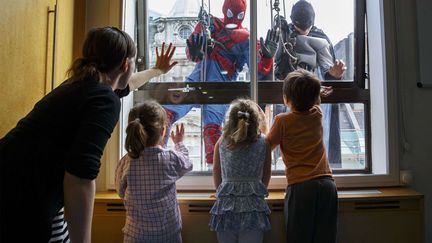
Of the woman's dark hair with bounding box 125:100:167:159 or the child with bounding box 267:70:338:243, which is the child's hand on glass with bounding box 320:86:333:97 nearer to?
the child with bounding box 267:70:338:243

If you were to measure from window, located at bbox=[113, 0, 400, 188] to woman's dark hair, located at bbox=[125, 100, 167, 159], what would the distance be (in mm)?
531

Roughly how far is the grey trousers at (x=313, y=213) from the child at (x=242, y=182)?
127 millimetres

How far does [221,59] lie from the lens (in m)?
2.12

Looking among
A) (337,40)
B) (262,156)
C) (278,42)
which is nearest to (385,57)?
(337,40)

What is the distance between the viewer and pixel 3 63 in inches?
48.6

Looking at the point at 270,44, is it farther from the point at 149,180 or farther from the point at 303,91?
the point at 149,180

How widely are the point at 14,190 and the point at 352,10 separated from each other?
6.72 feet

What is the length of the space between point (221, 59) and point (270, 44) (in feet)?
1.03

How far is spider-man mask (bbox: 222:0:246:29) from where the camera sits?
210cm

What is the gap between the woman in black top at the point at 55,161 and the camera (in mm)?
827

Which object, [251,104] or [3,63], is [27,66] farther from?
[251,104]

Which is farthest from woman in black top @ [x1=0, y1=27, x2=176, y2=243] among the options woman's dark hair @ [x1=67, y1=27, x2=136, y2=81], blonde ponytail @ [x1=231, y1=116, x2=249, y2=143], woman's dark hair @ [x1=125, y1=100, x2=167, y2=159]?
blonde ponytail @ [x1=231, y1=116, x2=249, y2=143]

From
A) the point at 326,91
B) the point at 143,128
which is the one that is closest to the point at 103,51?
the point at 143,128

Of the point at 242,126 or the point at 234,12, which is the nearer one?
the point at 242,126
